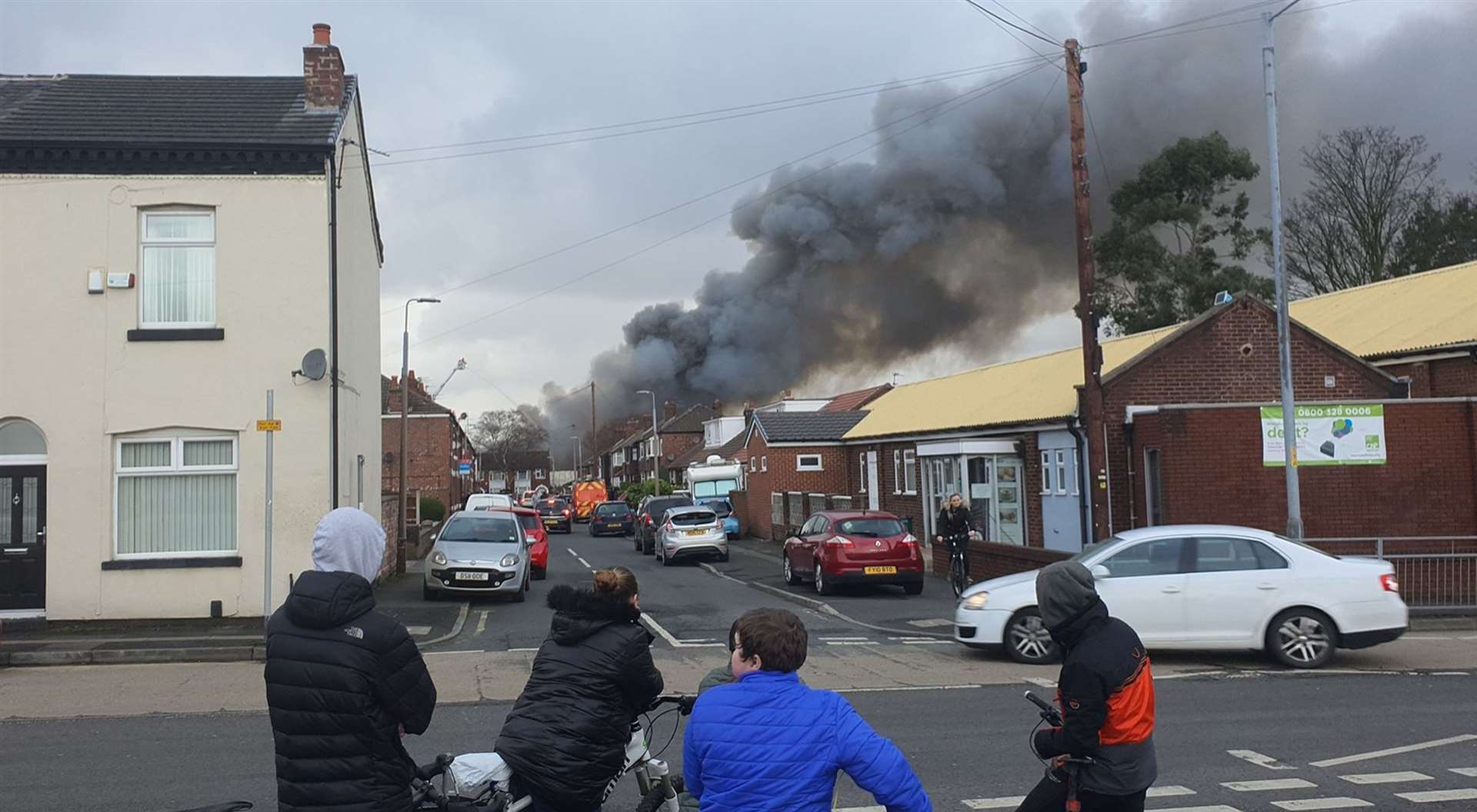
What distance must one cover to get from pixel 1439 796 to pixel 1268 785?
0.87 metres

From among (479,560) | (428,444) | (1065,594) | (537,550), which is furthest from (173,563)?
(428,444)

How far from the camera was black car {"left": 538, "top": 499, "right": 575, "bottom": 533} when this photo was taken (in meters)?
53.1

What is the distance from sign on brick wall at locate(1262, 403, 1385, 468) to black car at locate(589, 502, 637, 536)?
103 ft

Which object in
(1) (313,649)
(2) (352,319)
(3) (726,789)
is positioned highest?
(2) (352,319)

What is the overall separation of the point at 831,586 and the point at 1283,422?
7497mm

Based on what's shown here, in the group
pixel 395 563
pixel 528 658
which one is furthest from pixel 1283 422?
pixel 395 563

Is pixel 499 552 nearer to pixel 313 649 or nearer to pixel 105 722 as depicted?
pixel 105 722

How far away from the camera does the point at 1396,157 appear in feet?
128

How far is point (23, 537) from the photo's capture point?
15438mm

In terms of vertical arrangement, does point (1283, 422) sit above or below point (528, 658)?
above

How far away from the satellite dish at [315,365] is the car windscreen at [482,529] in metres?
4.65

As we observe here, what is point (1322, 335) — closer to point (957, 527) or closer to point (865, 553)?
point (957, 527)

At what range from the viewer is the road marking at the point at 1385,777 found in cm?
693

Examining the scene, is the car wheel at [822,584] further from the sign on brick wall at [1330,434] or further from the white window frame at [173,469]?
the white window frame at [173,469]
